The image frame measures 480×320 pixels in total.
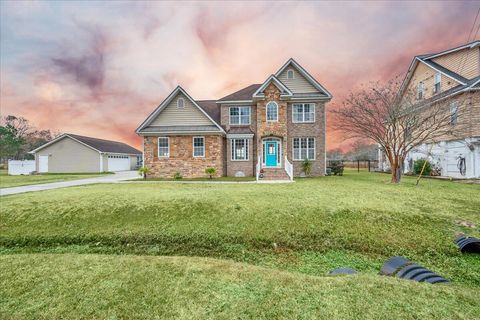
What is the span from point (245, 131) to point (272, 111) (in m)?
2.69

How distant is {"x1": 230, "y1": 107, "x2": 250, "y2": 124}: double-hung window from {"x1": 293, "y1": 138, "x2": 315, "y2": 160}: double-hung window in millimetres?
4425

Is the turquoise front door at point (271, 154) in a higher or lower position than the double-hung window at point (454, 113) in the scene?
lower

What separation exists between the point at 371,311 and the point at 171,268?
338cm

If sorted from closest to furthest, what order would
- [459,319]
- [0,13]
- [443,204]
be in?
[459,319], [443,204], [0,13]

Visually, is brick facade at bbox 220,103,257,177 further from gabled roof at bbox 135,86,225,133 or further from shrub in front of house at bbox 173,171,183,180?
shrub in front of house at bbox 173,171,183,180

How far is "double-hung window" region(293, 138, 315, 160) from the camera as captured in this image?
63.3ft

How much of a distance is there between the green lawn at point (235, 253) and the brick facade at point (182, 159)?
885cm

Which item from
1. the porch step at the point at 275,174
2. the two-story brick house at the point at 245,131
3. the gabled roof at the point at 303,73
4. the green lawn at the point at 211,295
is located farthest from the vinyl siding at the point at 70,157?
the green lawn at the point at 211,295

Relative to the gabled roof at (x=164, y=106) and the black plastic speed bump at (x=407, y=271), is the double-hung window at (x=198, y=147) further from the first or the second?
the black plastic speed bump at (x=407, y=271)

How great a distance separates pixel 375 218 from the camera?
23.1ft

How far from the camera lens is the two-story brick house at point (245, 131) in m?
18.5

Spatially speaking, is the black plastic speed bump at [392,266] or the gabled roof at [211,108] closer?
the black plastic speed bump at [392,266]

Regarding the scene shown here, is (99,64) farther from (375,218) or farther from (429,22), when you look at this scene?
(429,22)

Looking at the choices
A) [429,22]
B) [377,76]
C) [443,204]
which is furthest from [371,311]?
[429,22]
